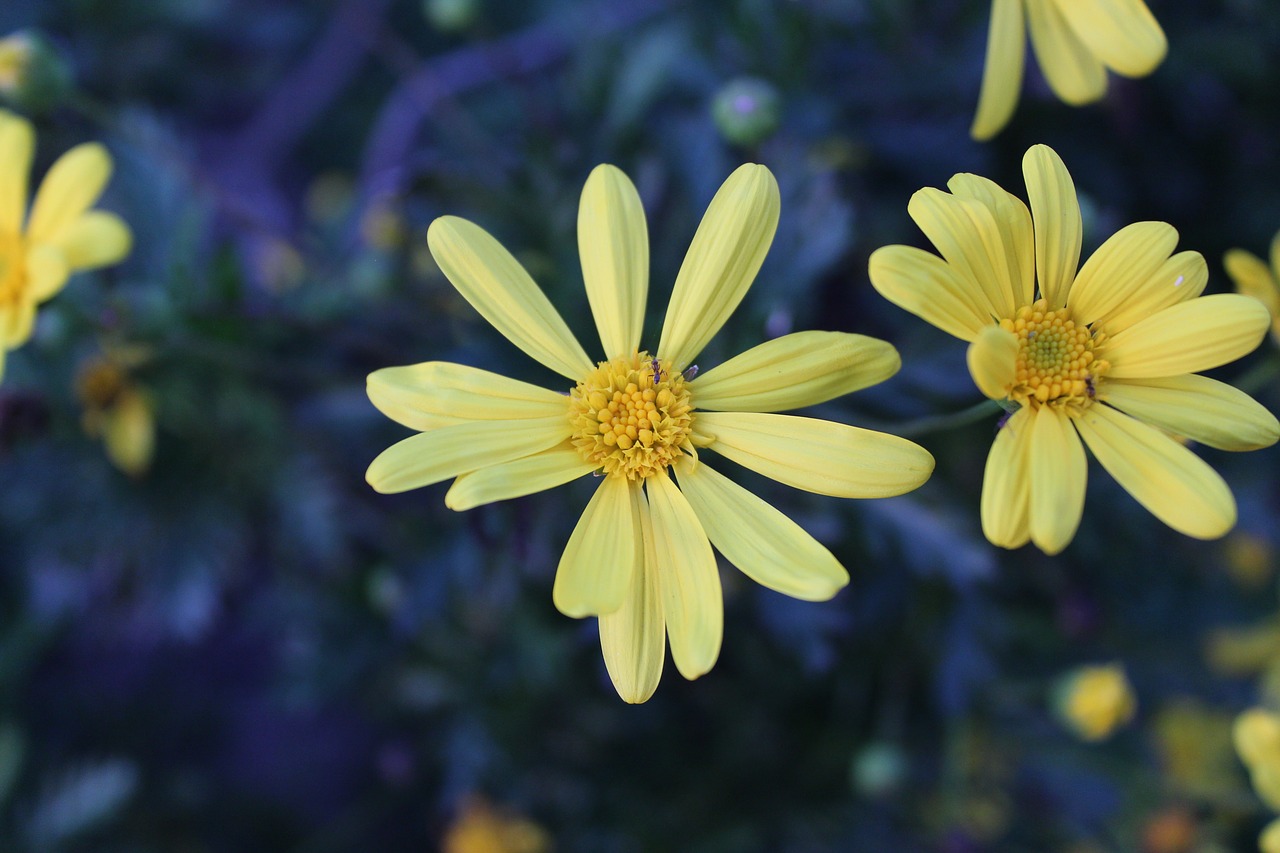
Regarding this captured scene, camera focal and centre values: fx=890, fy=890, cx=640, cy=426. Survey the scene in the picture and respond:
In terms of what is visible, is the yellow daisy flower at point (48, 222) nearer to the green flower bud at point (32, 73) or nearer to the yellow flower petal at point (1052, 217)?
the green flower bud at point (32, 73)

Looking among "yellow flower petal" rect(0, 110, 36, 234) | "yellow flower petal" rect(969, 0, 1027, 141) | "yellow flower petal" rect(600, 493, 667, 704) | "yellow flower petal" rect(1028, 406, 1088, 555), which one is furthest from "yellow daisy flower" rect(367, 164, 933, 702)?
"yellow flower petal" rect(0, 110, 36, 234)

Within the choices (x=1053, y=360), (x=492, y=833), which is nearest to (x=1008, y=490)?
(x=1053, y=360)

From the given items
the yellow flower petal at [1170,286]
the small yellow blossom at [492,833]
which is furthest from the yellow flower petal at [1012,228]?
the small yellow blossom at [492,833]

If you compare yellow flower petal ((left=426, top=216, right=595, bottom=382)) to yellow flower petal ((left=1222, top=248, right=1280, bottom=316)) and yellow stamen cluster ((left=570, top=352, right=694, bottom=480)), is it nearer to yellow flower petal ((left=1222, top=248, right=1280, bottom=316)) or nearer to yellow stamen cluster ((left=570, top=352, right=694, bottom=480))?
yellow stamen cluster ((left=570, top=352, right=694, bottom=480))

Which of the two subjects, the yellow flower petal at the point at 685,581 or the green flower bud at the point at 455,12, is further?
the green flower bud at the point at 455,12

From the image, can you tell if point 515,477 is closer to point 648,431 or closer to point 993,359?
point 648,431

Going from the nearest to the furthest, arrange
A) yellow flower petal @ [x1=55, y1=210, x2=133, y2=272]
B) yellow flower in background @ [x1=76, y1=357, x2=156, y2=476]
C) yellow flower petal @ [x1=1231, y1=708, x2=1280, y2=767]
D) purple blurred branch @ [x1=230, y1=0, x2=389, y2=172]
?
yellow flower petal @ [x1=55, y1=210, x2=133, y2=272]
yellow flower petal @ [x1=1231, y1=708, x2=1280, y2=767]
yellow flower in background @ [x1=76, y1=357, x2=156, y2=476]
purple blurred branch @ [x1=230, y1=0, x2=389, y2=172]
